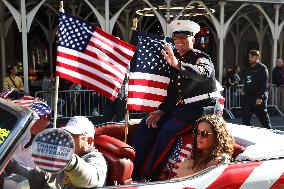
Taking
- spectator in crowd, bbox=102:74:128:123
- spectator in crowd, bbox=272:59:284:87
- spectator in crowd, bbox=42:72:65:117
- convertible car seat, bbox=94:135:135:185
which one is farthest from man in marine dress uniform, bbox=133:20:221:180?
spectator in crowd, bbox=272:59:284:87

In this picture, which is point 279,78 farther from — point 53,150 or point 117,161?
point 53,150

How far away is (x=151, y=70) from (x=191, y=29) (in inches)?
20.5

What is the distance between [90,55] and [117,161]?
120cm

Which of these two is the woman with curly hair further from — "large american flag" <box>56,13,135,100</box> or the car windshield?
the car windshield

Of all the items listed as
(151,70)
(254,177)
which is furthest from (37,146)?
(151,70)

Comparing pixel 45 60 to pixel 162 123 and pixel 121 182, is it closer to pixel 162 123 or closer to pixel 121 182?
pixel 162 123

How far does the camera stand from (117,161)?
122 inches

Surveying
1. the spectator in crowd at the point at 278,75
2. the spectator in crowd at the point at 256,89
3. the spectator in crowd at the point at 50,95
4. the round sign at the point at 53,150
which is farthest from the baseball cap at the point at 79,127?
the spectator in crowd at the point at 278,75

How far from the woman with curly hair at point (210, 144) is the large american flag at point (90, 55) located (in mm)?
970

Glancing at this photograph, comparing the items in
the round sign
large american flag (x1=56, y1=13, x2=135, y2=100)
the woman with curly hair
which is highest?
large american flag (x1=56, y1=13, x2=135, y2=100)

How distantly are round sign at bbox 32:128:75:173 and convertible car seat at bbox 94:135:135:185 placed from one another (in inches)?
37.5

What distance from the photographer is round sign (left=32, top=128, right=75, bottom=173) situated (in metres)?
2.09

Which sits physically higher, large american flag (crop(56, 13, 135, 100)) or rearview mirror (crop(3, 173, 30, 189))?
large american flag (crop(56, 13, 135, 100))

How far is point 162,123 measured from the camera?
4.29 metres
